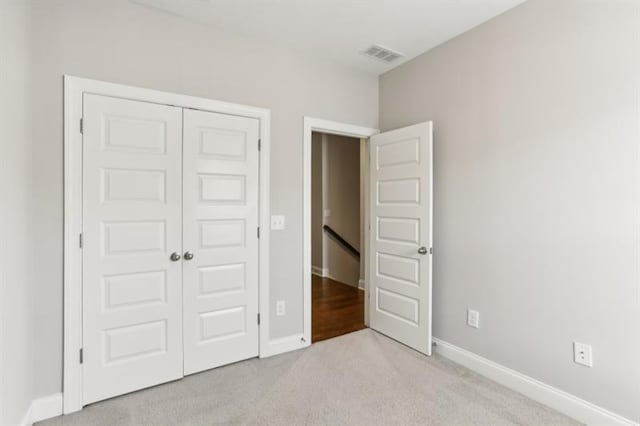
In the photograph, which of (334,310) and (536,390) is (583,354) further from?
(334,310)

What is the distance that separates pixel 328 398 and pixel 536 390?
4.58 feet

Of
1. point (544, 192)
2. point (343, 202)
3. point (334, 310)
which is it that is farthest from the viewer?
point (343, 202)

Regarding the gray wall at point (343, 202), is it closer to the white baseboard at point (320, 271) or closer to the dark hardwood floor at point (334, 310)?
the white baseboard at point (320, 271)

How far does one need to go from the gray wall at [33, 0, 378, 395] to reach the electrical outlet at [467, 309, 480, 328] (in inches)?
56.7

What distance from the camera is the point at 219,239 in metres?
2.54

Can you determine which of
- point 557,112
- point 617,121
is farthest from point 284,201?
point 617,121

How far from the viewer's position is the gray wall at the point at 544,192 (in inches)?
71.4

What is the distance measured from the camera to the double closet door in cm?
210

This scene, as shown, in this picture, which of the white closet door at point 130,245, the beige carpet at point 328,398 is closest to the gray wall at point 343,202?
the beige carpet at point 328,398

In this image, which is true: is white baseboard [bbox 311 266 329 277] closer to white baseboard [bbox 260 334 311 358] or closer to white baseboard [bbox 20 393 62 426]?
white baseboard [bbox 260 334 311 358]

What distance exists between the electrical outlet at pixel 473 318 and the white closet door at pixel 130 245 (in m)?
2.27

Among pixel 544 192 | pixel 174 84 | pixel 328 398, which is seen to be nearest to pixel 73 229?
pixel 174 84

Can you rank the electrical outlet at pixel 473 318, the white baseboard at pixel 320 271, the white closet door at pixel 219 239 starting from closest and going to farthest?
the white closet door at pixel 219 239 → the electrical outlet at pixel 473 318 → the white baseboard at pixel 320 271

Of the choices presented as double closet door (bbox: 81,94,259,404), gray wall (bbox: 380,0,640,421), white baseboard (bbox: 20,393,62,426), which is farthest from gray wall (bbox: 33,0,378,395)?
gray wall (bbox: 380,0,640,421)
